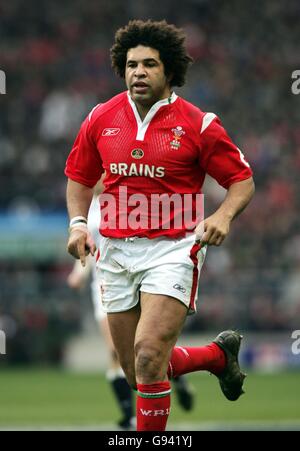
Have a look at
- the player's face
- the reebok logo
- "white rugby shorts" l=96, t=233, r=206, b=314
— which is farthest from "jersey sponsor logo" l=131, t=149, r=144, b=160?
the reebok logo

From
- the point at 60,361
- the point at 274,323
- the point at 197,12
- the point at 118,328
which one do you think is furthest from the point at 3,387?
the point at 197,12

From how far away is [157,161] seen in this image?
7.21 metres

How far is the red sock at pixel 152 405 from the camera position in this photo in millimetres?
6941

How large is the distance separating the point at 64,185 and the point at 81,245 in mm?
15439

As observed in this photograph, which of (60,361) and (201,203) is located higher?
(201,203)

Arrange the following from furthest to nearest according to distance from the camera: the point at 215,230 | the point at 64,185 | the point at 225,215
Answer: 1. the point at 64,185
2. the point at 225,215
3. the point at 215,230

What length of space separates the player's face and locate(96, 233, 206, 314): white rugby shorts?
0.89 m

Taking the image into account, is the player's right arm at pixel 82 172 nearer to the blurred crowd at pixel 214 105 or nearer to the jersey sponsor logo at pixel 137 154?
the jersey sponsor logo at pixel 137 154

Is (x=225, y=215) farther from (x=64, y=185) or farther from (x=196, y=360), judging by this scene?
(x=64, y=185)

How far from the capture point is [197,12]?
27.0 meters

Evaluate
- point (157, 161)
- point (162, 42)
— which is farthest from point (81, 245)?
point (162, 42)

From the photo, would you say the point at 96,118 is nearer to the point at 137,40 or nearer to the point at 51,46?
the point at 137,40

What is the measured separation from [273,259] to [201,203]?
1353cm

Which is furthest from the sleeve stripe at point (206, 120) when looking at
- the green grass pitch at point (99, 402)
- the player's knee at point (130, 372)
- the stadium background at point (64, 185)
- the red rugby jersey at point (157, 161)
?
the stadium background at point (64, 185)
